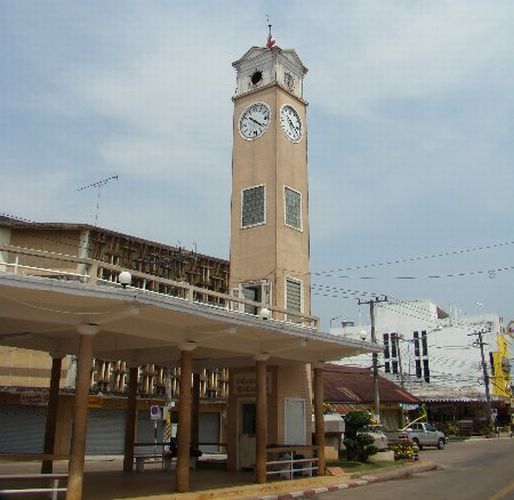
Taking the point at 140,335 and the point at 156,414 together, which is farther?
the point at 156,414

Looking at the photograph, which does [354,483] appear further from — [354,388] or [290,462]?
[354,388]

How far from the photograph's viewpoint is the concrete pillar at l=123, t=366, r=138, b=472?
20266 millimetres

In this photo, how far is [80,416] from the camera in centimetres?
1277

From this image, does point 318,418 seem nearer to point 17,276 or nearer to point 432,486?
point 432,486

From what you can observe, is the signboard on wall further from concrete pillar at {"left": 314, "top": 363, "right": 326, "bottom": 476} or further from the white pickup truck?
the white pickup truck

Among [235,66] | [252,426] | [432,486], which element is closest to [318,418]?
[252,426]

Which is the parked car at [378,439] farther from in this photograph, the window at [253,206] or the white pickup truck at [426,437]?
the white pickup truck at [426,437]

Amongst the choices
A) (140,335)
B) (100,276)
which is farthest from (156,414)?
(100,276)

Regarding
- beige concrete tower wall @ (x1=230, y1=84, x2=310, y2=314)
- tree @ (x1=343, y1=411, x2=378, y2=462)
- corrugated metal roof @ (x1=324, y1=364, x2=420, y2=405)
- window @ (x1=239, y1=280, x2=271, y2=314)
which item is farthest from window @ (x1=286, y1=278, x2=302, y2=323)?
corrugated metal roof @ (x1=324, y1=364, x2=420, y2=405)

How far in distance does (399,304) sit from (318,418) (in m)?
79.3

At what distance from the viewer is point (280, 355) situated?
1898 centimetres

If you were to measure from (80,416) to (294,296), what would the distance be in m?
11.1

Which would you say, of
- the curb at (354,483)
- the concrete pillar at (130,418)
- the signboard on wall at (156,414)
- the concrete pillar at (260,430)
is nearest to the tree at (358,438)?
the curb at (354,483)

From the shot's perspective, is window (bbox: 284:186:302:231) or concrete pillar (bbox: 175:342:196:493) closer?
concrete pillar (bbox: 175:342:196:493)
